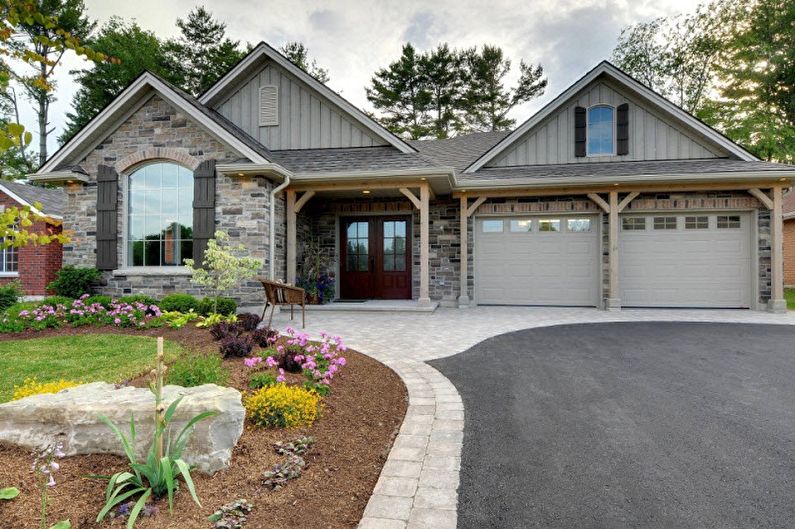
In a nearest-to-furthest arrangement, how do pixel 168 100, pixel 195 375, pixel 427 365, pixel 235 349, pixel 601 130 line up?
pixel 195 375, pixel 235 349, pixel 427 365, pixel 168 100, pixel 601 130

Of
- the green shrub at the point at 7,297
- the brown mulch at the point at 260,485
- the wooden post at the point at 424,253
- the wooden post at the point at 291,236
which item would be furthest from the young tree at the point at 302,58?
the brown mulch at the point at 260,485

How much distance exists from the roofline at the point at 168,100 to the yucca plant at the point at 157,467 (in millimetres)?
6741

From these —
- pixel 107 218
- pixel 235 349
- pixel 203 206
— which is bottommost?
pixel 235 349

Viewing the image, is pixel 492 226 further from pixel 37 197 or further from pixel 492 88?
pixel 37 197

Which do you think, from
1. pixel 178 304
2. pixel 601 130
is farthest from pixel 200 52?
pixel 601 130

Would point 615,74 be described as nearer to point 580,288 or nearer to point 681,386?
point 580,288

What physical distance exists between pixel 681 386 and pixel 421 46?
866 inches

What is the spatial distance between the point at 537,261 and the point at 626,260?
200 centimetres

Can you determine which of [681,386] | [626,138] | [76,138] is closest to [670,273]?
[626,138]

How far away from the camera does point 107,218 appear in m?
8.59

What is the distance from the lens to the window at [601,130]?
10414 mm

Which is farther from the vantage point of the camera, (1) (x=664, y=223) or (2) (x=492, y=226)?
(2) (x=492, y=226)

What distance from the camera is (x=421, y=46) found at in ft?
71.9

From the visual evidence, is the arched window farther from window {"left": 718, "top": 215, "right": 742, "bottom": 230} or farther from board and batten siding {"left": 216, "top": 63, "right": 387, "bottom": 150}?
window {"left": 718, "top": 215, "right": 742, "bottom": 230}
